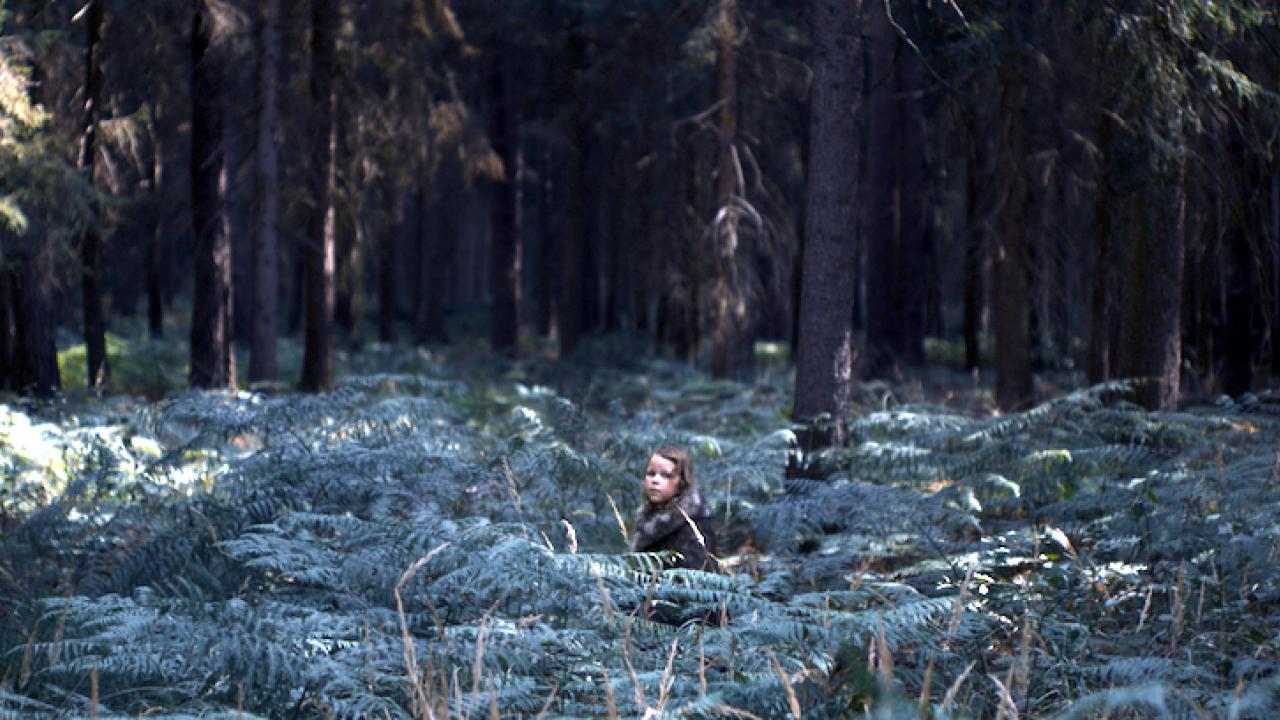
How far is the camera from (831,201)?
8859 millimetres

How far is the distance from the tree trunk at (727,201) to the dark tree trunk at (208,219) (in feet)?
22.7

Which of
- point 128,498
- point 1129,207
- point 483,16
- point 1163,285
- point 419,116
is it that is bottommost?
point 128,498

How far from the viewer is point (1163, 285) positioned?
10.0m

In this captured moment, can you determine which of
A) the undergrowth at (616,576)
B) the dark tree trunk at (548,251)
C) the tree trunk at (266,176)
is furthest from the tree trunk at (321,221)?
the dark tree trunk at (548,251)

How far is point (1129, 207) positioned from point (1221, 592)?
560 cm

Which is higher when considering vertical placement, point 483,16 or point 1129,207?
point 483,16

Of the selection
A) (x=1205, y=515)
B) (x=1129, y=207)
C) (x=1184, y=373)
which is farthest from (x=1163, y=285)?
(x=1184, y=373)

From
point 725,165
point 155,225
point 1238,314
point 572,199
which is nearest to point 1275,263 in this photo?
point 1238,314

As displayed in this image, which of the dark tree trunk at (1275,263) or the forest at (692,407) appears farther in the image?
the dark tree trunk at (1275,263)

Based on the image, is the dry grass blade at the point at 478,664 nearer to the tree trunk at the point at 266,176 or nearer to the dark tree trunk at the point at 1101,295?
the dark tree trunk at the point at 1101,295

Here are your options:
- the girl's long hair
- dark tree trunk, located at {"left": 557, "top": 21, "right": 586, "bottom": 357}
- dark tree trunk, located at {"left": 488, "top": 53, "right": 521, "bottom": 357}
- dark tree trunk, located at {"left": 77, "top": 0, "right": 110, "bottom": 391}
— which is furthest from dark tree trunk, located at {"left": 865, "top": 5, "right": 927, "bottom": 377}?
the girl's long hair

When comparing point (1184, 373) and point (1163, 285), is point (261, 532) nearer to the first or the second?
point (1163, 285)

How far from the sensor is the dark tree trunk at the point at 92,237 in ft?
48.1

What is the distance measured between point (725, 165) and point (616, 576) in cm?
1281
